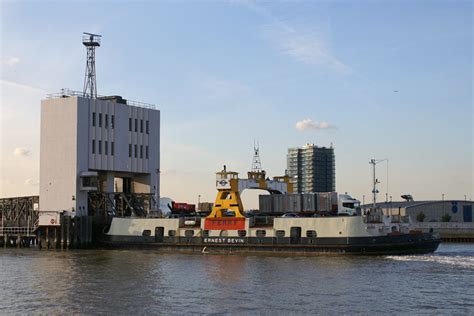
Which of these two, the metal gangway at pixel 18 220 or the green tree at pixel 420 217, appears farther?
the green tree at pixel 420 217

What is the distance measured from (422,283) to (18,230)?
45.4 m

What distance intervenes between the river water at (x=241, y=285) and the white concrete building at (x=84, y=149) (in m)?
13.5

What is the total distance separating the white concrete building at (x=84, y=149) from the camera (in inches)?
2470

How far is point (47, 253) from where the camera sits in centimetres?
5781

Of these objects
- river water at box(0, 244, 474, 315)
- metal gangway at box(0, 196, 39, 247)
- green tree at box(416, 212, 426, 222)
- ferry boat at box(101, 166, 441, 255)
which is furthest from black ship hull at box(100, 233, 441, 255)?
green tree at box(416, 212, 426, 222)

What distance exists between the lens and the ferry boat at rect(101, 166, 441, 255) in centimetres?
4959

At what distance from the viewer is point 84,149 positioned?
6322 cm

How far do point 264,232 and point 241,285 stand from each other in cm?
1826

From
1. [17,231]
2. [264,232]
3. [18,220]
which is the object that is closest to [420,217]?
[18,220]

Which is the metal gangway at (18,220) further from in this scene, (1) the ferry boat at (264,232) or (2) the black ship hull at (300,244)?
(2) the black ship hull at (300,244)

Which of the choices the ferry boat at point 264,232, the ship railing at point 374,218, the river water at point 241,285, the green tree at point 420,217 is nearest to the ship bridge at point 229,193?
the ferry boat at point 264,232

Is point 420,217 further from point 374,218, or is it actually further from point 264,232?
point 264,232

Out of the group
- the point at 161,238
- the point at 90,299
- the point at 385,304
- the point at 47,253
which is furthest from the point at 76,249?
the point at 385,304

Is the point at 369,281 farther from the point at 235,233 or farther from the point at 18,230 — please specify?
the point at 18,230
